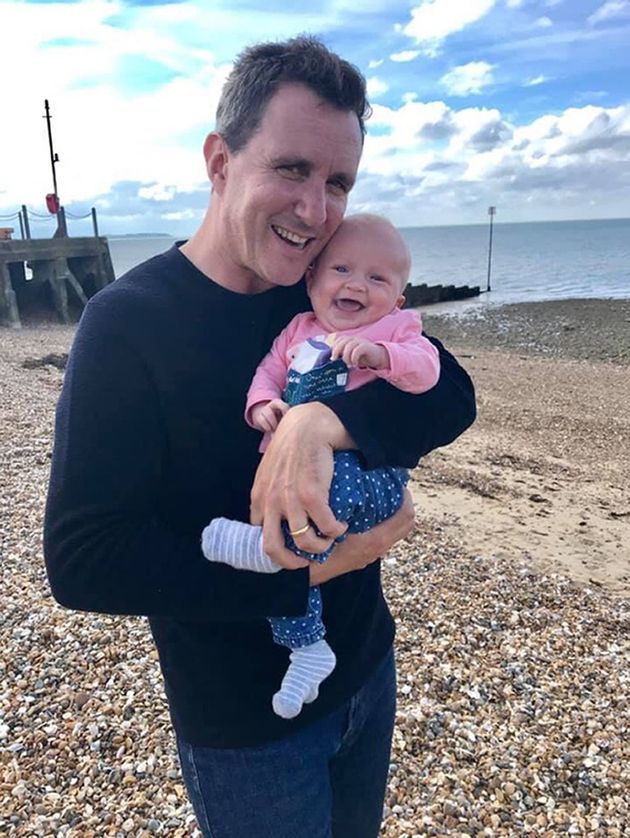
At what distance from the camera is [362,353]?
5.89 feet

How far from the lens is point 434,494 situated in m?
8.01

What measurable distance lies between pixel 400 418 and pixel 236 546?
53 cm

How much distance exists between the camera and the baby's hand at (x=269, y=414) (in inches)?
65.1

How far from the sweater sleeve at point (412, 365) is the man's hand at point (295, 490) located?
0.32 metres

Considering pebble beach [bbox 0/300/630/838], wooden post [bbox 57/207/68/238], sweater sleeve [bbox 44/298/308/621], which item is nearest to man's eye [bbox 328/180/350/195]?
sweater sleeve [bbox 44/298/308/621]

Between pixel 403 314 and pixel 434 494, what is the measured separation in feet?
20.2

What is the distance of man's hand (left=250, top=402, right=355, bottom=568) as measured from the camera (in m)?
1.52

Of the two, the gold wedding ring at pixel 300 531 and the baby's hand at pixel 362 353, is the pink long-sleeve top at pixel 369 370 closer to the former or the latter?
the baby's hand at pixel 362 353

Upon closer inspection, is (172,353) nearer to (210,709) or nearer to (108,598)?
(108,598)

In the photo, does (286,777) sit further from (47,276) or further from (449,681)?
(47,276)

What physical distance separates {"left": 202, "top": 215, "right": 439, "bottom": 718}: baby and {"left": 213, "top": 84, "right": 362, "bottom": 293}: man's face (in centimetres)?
22

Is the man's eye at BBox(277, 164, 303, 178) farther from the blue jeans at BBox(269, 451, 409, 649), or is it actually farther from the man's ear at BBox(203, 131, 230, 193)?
the blue jeans at BBox(269, 451, 409, 649)

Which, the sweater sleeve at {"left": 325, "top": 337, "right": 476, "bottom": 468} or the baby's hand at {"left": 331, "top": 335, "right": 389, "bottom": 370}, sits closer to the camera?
the sweater sleeve at {"left": 325, "top": 337, "right": 476, "bottom": 468}

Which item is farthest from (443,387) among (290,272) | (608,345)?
(608,345)
